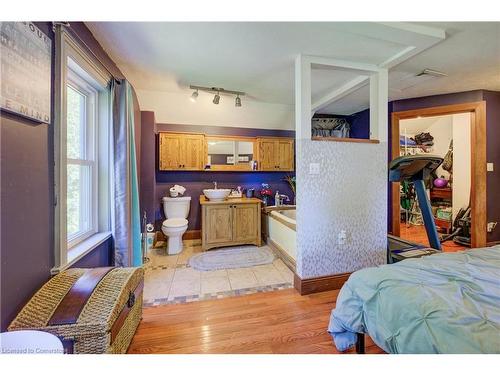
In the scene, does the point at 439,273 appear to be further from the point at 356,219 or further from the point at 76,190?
the point at 76,190

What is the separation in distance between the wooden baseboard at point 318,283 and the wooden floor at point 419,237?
232 centimetres

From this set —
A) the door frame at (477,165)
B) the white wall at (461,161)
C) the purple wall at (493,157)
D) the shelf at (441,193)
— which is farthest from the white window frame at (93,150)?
the shelf at (441,193)

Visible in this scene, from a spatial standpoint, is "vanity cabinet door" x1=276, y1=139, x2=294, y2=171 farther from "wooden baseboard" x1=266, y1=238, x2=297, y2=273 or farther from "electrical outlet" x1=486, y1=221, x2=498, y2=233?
"electrical outlet" x1=486, y1=221, x2=498, y2=233

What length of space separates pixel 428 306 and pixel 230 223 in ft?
8.63

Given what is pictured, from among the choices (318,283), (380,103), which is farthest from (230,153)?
(318,283)

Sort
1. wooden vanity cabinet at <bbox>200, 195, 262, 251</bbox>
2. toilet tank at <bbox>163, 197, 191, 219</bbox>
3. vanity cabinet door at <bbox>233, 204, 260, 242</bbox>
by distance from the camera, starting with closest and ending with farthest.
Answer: wooden vanity cabinet at <bbox>200, 195, 262, 251</bbox> → vanity cabinet door at <bbox>233, 204, 260, 242</bbox> → toilet tank at <bbox>163, 197, 191, 219</bbox>

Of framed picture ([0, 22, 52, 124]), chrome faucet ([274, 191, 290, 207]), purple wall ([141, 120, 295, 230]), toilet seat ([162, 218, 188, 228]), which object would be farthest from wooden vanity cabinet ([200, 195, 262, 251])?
framed picture ([0, 22, 52, 124])

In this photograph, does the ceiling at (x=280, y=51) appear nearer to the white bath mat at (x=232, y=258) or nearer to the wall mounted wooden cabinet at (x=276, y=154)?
the wall mounted wooden cabinet at (x=276, y=154)

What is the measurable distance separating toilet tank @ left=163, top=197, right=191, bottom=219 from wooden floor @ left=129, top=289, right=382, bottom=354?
1792 mm

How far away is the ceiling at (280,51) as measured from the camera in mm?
1636

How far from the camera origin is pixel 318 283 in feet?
6.59

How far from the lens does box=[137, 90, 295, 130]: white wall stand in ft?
10.1

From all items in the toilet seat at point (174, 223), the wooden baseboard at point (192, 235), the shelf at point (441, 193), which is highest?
the shelf at point (441, 193)
